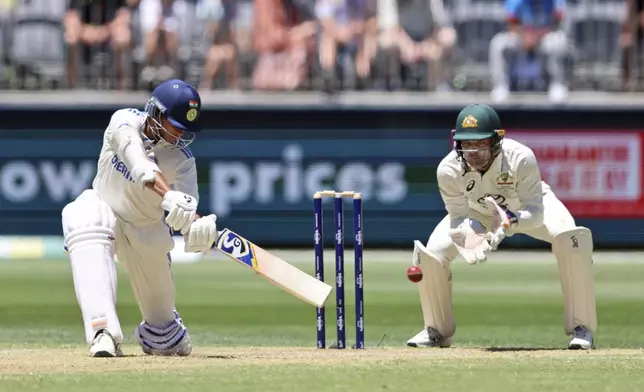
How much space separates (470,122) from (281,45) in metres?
8.50

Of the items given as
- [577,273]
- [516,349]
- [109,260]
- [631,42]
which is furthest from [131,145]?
[631,42]

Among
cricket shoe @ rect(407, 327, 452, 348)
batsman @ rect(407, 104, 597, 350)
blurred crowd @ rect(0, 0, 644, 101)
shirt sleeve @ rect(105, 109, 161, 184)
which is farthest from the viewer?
blurred crowd @ rect(0, 0, 644, 101)

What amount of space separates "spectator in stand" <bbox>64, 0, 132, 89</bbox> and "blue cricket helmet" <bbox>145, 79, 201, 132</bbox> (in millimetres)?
9019

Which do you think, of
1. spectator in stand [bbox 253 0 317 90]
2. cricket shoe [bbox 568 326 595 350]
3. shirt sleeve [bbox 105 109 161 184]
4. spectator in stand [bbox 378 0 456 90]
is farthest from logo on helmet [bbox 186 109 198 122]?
spectator in stand [bbox 378 0 456 90]

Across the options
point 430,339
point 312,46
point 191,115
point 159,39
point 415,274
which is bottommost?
point 430,339

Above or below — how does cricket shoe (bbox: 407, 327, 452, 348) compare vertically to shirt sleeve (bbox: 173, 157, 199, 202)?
below

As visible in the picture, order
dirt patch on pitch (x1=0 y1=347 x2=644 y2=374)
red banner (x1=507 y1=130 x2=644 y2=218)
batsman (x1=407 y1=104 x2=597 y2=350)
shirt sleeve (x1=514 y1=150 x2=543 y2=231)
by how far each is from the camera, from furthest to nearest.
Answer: red banner (x1=507 y1=130 x2=644 y2=218) → shirt sleeve (x1=514 y1=150 x2=543 y2=231) → batsman (x1=407 y1=104 x2=597 y2=350) → dirt patch on pitch (x1=0 y1=347 x2=644 y2=374)

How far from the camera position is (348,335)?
9.71m

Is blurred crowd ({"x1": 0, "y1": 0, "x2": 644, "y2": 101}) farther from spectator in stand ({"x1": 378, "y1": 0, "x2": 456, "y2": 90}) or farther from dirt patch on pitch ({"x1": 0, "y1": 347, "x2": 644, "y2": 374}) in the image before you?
dirt patch on pitch ({"x1": 0, "y1": 347, "x2": 644, "y2": 374})

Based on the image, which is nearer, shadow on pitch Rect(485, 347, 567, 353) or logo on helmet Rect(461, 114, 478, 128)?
logo on helmet Rect(461, 114, 478, 128)

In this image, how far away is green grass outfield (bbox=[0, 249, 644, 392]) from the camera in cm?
640

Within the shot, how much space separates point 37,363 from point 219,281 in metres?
6.31

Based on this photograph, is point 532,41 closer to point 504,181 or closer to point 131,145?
point 504,181

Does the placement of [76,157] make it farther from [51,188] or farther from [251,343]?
[251,343]
